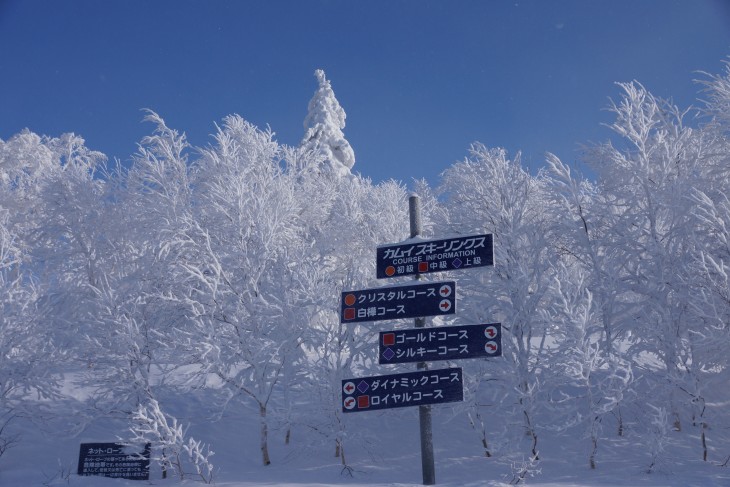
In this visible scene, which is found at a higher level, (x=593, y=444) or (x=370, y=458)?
(x=593, y=444)

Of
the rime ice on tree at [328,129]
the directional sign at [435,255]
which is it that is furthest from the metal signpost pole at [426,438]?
the rime ice on tree at [328,129]

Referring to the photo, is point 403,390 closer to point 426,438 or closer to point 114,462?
point 426,438

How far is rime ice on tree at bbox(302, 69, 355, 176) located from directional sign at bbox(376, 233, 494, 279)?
26.5 meters

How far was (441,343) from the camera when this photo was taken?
6.64m

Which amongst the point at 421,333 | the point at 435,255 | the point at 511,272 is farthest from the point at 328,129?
the point at 421,333

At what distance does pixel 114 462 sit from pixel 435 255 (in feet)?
22.5

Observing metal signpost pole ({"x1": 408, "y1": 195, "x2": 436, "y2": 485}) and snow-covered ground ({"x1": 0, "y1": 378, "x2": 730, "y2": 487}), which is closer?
metal signpost pole ({"x1": 408, "y1": 195, "x2": 436, "y2": 485})

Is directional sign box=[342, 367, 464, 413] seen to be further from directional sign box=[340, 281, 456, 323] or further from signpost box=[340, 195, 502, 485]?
directional sign box=[340, 281, 456, 323]

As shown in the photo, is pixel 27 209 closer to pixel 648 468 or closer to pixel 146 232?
pixel 146 232

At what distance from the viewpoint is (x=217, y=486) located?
28.2 feet

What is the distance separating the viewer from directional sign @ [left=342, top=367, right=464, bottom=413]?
6.50 m

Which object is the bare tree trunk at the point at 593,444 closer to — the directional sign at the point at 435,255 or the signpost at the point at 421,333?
the signpost at the point at 421,333

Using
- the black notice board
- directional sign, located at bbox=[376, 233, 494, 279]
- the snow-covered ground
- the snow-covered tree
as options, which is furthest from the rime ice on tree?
directional sign, located at bbox=[376, 233, 494, 279]

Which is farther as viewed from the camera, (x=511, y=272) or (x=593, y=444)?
(x=511, y=272)
